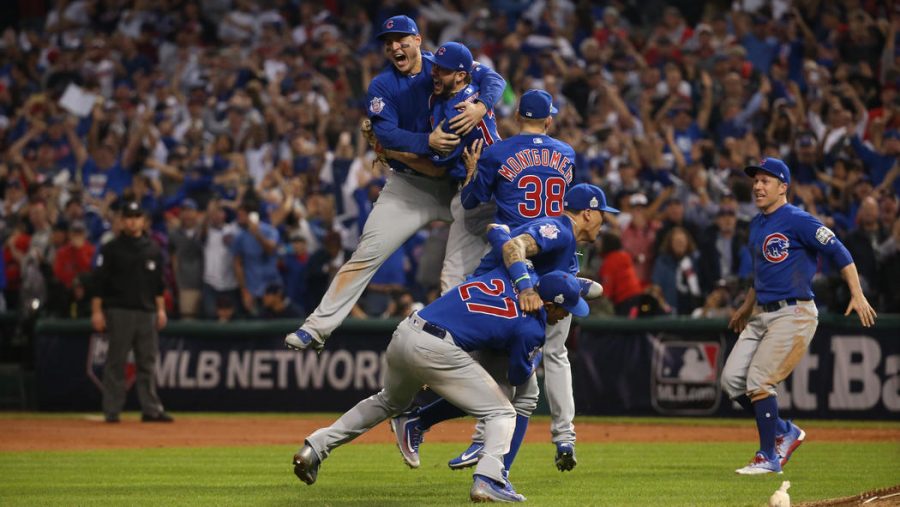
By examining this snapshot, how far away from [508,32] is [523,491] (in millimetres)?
15274

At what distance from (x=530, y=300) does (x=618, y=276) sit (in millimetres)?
9646

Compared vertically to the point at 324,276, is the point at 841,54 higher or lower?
higher

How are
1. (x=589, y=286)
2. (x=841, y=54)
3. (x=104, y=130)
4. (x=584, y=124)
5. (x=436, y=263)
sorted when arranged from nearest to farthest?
(x=589, y=286) → (x=436, y=263) → (x=841, y=54) → (x=584, y=124) → (x=104, y=130)

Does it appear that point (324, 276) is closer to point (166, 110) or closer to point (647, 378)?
point (647, 378)

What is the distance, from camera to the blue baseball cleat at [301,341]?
8.97m

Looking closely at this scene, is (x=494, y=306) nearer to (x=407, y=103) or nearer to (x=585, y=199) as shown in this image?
(x=585, y=199)

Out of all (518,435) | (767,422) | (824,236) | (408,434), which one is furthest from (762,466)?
(408,434)

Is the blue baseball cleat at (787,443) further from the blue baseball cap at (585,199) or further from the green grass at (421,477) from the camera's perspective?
the blue baseball cap at (585,199)

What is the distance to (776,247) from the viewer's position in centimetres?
1025

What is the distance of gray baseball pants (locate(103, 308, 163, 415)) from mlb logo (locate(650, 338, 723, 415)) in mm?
5948

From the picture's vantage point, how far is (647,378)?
16156 mm

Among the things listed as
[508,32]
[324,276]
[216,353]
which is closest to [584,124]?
[508,32]

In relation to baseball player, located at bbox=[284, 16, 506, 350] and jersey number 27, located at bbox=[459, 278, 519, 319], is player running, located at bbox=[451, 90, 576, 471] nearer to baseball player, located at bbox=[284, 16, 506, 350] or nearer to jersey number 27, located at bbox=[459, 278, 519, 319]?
baseball player, located at bbox=[284, 16, 506, 350]

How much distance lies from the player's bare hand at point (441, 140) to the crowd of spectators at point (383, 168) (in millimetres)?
7844
